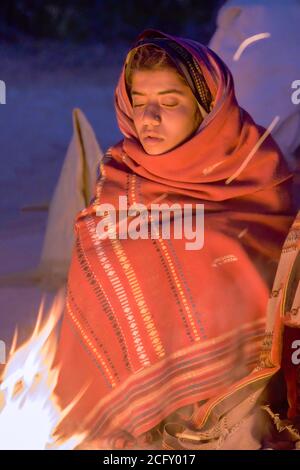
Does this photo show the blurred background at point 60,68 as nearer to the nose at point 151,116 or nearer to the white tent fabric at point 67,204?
the white tent fabric at point 67,204

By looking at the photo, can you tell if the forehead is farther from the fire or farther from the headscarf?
the fire

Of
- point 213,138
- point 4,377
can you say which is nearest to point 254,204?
point 213,138

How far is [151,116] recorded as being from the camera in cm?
191

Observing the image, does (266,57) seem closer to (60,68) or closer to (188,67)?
(188,67)

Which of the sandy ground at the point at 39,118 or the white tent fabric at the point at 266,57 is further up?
the white tent fabric at the point at 266,57

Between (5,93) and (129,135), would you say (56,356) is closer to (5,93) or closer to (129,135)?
(129,135)

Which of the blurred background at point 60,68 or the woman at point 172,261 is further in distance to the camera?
the blurred background at point 60,68

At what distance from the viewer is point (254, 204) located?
194cm

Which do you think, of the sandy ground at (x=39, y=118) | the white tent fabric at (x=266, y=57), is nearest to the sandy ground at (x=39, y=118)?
the sandy ground at (x=39, y=118)

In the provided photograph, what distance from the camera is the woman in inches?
75.0

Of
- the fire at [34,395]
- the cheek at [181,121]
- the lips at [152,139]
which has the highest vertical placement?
the cheek at [181,121]

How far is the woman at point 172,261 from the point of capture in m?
1.91

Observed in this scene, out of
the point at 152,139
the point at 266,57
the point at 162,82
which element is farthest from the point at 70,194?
the point at 266,57

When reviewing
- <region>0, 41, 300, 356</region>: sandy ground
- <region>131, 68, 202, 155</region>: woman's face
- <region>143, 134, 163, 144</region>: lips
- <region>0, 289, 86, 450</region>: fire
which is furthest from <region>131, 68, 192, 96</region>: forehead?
<region>0, 289, 86, 450</region>: fire
